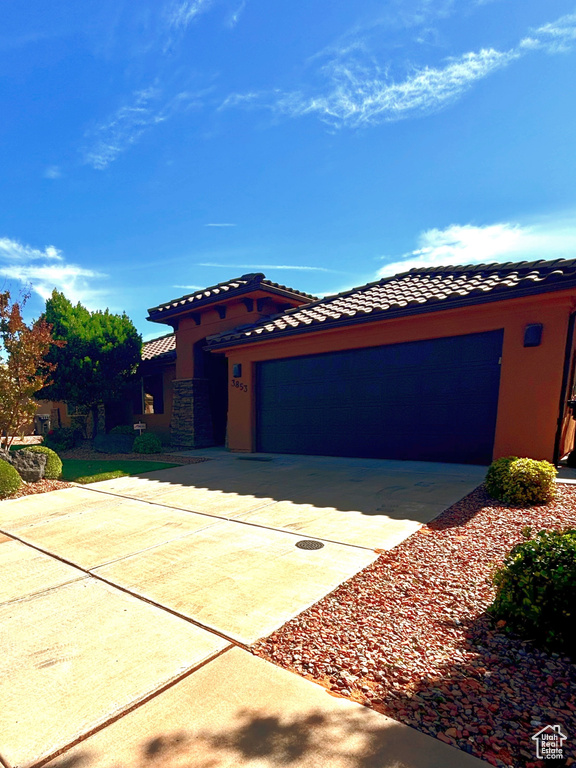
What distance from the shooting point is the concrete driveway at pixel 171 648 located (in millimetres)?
2068

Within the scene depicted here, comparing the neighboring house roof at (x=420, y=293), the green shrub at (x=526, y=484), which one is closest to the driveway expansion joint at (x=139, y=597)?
the green shrub at (x=526, y=484)

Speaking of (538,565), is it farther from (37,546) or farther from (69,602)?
(37,546)

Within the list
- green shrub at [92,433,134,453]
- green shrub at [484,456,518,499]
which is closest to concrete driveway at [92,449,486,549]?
green shrub at [484,456,518,499]

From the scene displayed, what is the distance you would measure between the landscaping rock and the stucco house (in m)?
5.89

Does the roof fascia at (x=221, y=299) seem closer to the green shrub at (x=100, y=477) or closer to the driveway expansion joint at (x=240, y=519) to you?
the green shrub at (x=100, y=477)

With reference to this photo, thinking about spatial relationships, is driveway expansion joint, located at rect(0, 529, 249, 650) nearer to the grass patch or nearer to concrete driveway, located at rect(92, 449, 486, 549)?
concrete driveway, located at rect(92, 449, 486, 549)

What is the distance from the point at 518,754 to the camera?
197 cm

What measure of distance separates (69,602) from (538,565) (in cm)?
405

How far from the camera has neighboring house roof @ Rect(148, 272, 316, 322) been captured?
1360 cm

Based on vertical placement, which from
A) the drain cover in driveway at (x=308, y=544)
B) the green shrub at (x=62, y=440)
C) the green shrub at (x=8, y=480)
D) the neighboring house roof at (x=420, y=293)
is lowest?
the green shrub at (x=62, y=440)

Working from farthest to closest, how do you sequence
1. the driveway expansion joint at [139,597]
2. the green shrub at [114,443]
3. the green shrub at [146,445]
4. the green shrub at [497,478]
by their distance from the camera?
the green shrub at [114,443]
the green shrub at [146,445]
the green shrub at [497,478]
the driveway expansion joint at [139,597]

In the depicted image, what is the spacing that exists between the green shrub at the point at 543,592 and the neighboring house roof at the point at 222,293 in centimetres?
1170

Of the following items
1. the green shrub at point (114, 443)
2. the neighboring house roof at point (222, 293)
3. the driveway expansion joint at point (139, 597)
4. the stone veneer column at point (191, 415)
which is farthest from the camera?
the stone veneer column at point (191, 415)

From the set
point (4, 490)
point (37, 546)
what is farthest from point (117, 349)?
point (37, 546)
